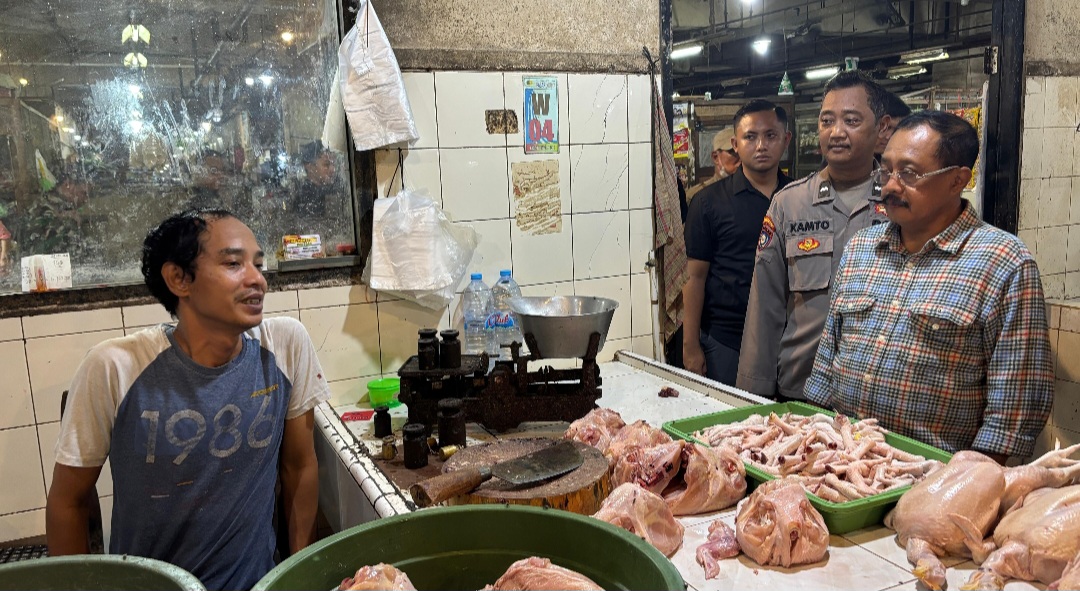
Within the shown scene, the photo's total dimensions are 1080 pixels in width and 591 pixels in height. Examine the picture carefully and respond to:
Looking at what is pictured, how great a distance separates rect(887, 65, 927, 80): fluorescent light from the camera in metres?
9.61

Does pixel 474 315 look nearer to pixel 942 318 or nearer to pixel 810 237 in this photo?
pixel 810 237

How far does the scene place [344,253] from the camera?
3.32m

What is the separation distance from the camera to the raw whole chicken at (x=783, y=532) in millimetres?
1640

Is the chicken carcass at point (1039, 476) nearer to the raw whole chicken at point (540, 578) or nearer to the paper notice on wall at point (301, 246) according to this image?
the raw whole chicken at point (540, 578)

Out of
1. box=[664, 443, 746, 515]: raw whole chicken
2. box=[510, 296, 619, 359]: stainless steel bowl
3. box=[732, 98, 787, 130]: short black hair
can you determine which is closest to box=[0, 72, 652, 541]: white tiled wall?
box=[732, 98, 787, 130]: short black hair

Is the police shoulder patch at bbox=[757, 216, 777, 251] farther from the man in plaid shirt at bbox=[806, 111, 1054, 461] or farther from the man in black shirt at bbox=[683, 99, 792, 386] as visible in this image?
the man in plaid shirt at bbox=[806, 111, 1054, 461]

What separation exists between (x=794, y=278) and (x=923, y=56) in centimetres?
689

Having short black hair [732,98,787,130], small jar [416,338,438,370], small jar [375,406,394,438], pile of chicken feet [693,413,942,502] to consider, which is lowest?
small jar [375,406,394,438]

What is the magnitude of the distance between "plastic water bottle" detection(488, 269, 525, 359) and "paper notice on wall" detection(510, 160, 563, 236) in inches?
11.4

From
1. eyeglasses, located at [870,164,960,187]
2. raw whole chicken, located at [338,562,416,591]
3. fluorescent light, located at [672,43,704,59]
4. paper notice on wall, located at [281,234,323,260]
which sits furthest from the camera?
fluorescent light, located at [672,43,704,59]

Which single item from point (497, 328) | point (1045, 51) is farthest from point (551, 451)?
point (1045, 51)

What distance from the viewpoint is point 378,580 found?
46.4 inches

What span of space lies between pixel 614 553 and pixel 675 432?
1171 millimetres

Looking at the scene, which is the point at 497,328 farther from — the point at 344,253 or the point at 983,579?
the point at 983,579
